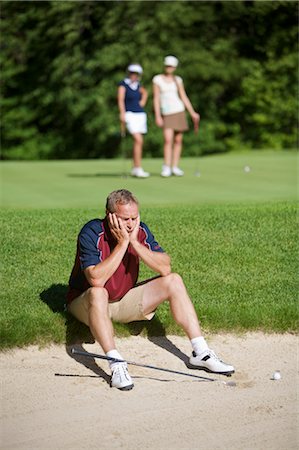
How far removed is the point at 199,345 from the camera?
721 centimetres

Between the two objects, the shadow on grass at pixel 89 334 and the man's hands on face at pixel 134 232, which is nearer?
the man's hands on face at pixel 134 232

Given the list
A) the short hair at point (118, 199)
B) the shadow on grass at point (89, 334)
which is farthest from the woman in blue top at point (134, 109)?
the short hair at point (118, 199)

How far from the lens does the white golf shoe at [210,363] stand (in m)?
7.08

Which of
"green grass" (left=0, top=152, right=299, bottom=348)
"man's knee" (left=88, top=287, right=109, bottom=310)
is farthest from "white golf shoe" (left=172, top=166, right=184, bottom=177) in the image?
"man's knee" (left=88, top=287, right=109, bottom=310)

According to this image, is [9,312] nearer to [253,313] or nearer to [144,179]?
[253,313]

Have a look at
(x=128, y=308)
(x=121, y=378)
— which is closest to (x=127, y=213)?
(x=128, y=308)

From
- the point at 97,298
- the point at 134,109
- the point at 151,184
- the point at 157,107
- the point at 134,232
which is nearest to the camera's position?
the point at 97,298

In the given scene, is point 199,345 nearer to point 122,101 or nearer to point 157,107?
point 157,107

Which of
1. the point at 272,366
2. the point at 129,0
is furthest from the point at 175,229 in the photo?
the point at 129,0

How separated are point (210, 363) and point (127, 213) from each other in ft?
3.94

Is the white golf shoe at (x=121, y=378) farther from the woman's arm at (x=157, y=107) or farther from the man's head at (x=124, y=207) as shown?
the woman's arm at (x=157, y=107)

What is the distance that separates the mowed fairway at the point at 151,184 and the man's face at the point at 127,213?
479cm

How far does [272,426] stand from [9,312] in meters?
2.74

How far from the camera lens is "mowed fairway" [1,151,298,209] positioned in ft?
42.2
